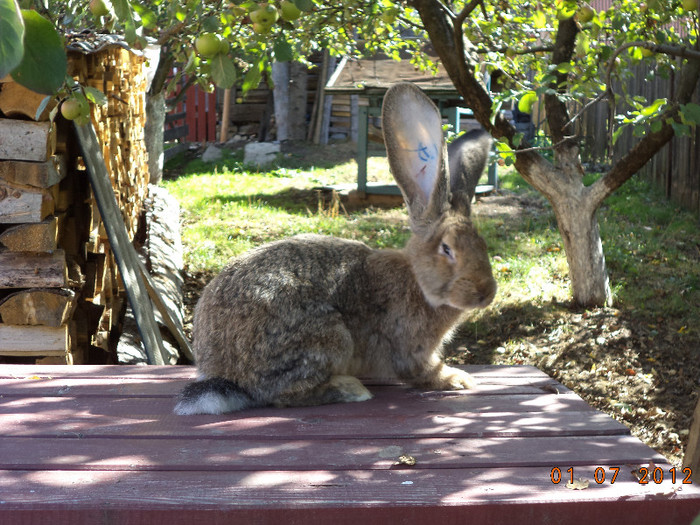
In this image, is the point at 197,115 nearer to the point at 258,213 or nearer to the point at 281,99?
the point at 281,99

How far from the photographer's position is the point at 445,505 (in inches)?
78.9

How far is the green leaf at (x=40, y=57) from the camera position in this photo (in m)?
0.81

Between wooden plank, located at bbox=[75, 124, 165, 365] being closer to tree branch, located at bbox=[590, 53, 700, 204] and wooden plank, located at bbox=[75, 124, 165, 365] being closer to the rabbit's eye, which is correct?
the rabbit's eye

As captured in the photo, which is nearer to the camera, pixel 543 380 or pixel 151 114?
pixel 543 380

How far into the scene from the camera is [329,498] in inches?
79.7

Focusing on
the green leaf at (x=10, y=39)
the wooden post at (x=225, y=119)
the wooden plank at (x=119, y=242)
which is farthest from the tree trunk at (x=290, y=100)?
the green leaf at (x=10, y=39)

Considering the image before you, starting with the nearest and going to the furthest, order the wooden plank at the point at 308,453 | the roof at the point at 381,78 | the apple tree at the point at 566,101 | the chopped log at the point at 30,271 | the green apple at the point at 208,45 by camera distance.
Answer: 1. the wooden plank at the point at 308,453
2. the green apple at the point at 208,45
3. the chopped log at the point at 30,271
4. the apple tree at the point at 566,101
5. the roof at the point at 381,78

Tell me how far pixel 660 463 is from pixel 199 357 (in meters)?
1.81

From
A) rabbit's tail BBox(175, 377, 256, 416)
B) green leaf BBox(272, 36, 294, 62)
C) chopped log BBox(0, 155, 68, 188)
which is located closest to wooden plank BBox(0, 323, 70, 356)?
chopped log BBox(0, 155, 68, 188)

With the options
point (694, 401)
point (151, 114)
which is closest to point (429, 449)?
point (694, 401)

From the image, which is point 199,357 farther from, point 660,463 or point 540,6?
point 540,6

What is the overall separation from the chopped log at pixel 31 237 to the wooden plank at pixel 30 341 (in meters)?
0.50

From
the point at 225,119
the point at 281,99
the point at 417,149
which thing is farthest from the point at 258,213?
the point at 225,119

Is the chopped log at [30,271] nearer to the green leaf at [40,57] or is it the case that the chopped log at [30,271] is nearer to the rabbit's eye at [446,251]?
the rabbit's eye at [446,251]
